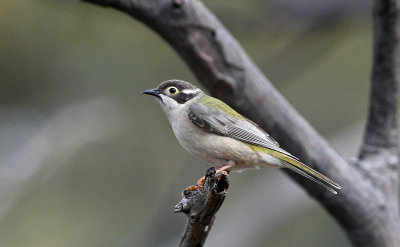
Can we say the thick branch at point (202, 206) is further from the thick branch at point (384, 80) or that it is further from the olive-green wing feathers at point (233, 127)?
the thick branch at point (384, 80)

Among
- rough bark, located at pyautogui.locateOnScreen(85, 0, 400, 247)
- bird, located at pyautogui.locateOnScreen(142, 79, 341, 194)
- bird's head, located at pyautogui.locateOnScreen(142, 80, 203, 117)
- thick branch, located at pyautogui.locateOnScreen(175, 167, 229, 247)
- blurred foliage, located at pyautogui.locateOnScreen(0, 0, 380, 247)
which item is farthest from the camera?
blurred foliage, located at pyautogui.locateOnScreen(0, 0, 380, 247)

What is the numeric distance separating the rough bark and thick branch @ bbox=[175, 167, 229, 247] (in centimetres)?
176

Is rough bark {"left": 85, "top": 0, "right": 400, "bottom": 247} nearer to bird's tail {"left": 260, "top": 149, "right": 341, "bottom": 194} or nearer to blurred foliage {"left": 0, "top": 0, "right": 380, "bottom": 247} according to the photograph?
bird's tail {"left": 260, "top": 149, "right": 341, "bottom": 194}

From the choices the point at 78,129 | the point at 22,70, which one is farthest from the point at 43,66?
the point at 78,129

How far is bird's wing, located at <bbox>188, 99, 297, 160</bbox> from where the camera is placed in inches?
204

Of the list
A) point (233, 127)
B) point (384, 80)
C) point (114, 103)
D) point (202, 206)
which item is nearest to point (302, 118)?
point (384, 80)

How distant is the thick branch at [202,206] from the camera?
4215 mm

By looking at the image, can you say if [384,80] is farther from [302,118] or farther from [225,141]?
[225,141]

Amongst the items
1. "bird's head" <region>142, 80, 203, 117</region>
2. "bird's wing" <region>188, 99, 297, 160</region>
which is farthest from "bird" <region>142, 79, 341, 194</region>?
"bird's head" <region>142, 80, 203, 117</region>

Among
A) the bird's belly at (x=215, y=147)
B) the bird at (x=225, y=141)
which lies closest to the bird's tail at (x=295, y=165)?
the bird at (x=225, y=141)

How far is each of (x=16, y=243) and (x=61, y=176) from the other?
136cm

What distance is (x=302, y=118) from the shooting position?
21.7 ft

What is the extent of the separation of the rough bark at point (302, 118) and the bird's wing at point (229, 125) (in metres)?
0.76

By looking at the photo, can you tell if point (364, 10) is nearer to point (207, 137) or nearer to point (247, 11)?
point (247, 11)
